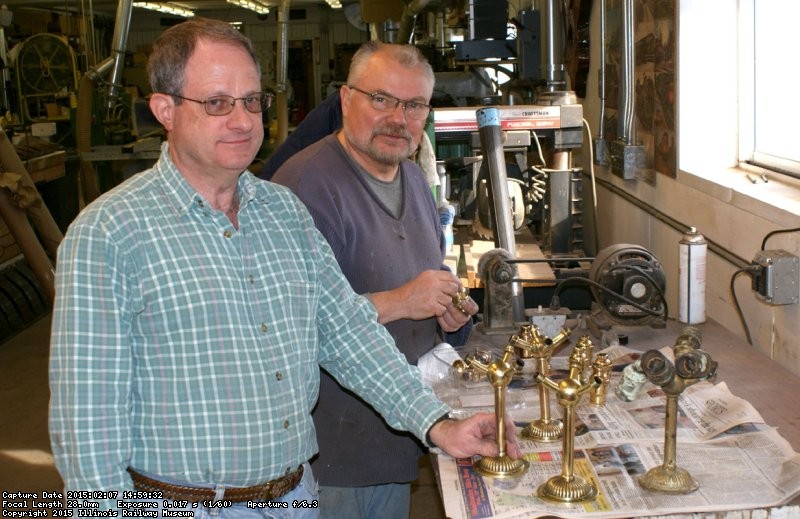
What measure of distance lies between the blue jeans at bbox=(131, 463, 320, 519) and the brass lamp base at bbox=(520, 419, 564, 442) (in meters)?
0.47

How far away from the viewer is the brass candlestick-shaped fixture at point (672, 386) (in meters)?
1.64

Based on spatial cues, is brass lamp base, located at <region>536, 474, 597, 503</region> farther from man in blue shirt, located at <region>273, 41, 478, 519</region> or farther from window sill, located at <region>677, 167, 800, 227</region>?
window sill, located at <region>677, 167, 800, 227</region>

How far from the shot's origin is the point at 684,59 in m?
3.31

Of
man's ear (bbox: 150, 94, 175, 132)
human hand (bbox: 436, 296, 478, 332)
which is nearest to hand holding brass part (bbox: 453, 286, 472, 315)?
human hand (bbox: 436, 296, 478, 332)

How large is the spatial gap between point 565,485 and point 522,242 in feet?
9.61

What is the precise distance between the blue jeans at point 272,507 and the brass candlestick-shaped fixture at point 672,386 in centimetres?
61

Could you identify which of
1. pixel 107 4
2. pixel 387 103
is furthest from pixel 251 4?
pixel 387 103

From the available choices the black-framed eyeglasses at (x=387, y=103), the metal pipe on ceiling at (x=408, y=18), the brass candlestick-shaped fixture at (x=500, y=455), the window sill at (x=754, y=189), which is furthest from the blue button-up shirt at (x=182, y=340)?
the metal pipe on ceiling at (x=408, y=18)

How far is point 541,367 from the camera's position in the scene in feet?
6.84

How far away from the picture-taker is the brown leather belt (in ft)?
4.94

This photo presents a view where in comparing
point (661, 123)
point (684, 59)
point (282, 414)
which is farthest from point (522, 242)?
point (282, 414)

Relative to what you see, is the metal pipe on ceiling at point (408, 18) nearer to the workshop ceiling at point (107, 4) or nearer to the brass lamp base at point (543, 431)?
the brass lamp base at point (543, 431)

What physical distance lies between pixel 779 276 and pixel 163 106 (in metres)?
1.65

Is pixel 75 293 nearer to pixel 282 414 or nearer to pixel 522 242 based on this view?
pixel 282 414
